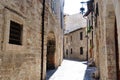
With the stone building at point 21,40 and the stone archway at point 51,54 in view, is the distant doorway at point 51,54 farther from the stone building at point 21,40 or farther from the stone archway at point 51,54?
the stone building at point 21,40

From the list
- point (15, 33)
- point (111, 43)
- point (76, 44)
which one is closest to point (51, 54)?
point (111, 43)

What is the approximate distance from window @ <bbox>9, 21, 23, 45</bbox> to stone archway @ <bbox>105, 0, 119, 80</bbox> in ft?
9.68

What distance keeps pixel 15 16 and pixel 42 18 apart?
3.47 m

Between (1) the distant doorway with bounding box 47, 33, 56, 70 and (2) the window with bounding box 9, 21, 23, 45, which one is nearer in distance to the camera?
(2) the window with bounding box 9, 21, 23, 45

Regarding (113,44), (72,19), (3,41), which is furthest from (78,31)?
(3,41)

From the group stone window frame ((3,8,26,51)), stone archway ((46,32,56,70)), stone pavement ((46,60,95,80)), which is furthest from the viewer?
stone archway ((46,32,56,70))

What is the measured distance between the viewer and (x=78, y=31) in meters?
31.9

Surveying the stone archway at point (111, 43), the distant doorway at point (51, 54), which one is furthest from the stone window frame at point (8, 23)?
the distant doorway at point (51, 54)

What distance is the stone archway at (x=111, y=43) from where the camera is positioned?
6.75m

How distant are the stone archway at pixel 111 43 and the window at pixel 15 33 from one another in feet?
9.68

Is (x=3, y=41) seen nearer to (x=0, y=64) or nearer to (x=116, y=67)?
(x=0, y=64)

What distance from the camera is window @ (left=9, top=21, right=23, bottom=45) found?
5.85 metres

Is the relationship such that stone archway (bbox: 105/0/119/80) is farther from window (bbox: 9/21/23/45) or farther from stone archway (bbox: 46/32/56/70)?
stone archway (bbox: 46/32/56/70)

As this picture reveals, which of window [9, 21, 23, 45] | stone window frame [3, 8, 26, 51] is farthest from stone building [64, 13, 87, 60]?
A: stone window frame [3, 8, 26, 51]
